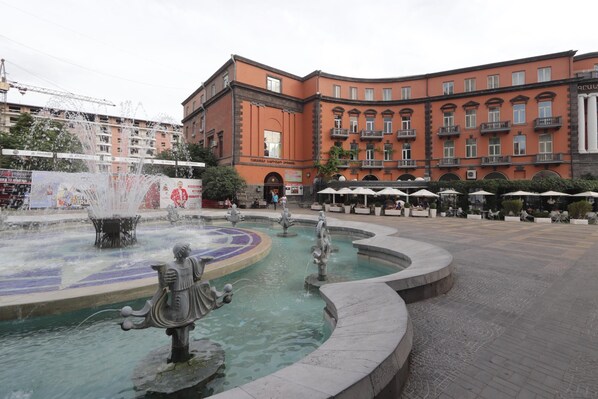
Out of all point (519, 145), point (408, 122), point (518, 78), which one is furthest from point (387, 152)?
point (518, 78)

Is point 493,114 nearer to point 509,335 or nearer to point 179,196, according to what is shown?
point 179,196

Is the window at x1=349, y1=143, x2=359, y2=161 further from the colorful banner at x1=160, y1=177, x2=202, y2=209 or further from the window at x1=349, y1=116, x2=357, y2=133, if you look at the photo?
the colorful banner at x1=160, y1=177, x2=202, y2=209

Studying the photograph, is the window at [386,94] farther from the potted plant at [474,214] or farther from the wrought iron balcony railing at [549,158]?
the potted plant at [474,214]

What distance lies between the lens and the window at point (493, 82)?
1291 inches

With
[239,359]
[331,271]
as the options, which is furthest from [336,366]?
[331,271]

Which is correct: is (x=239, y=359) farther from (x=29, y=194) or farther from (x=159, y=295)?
(x=29, y=194)

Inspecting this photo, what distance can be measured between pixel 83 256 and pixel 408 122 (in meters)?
36.2

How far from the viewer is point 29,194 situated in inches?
835

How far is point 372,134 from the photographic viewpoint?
35719 mm

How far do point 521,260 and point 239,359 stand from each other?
8050 mm

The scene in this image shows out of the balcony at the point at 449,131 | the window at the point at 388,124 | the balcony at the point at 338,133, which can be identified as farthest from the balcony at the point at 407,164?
the balcony at the point at 338,133

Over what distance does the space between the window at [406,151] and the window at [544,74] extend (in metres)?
14.8

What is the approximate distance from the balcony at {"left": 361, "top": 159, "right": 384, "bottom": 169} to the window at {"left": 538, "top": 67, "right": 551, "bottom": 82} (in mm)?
18745

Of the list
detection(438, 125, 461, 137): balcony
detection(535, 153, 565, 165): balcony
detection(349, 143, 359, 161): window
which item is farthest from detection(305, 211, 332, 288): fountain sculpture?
detection(535, 153, 565, 165): balcony
